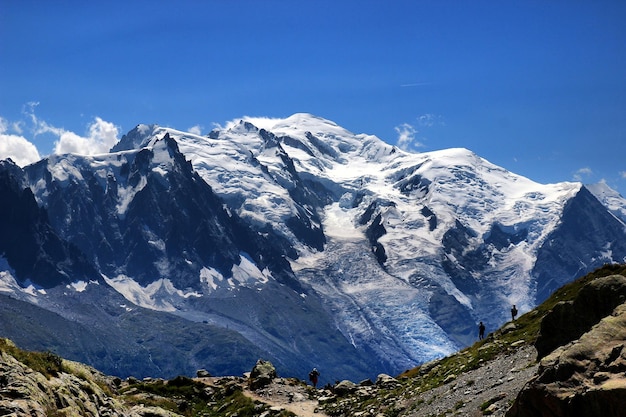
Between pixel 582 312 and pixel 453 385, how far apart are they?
18.8 meters

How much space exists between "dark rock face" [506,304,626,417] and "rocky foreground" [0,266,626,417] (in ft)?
0.14

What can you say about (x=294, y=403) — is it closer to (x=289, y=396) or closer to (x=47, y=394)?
(x=289, y=396)

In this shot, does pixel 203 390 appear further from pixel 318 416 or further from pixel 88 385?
pixel 88 385

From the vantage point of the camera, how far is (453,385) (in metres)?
63.9

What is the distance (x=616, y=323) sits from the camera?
3612 cm

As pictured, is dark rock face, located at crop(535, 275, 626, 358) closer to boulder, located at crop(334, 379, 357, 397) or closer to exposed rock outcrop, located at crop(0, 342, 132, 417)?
exposed rock outcrop, located at crop(0, 342, 132, 417)

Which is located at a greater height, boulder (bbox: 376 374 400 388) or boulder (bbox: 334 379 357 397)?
boulder (bbox: 376 374 400 388)

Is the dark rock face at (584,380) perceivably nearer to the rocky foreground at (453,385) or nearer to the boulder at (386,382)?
the rocky foreground at (453,385)

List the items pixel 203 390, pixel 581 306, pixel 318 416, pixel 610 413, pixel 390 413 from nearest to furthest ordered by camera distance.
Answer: pixel 610 413
pixel 581 306
pixel 390 413
pixel 318 416
pixel 203 390

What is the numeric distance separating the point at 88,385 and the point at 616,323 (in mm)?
25340

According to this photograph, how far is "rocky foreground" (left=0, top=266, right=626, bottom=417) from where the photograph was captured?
1302 inches

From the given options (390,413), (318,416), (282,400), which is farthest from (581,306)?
(282,400)

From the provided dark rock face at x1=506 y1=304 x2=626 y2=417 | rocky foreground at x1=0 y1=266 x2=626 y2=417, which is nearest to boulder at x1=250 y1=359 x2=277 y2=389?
rocky foreground at x1=0 y1=266 x2=626 y2=417

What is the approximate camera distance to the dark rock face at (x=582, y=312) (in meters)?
45.5
